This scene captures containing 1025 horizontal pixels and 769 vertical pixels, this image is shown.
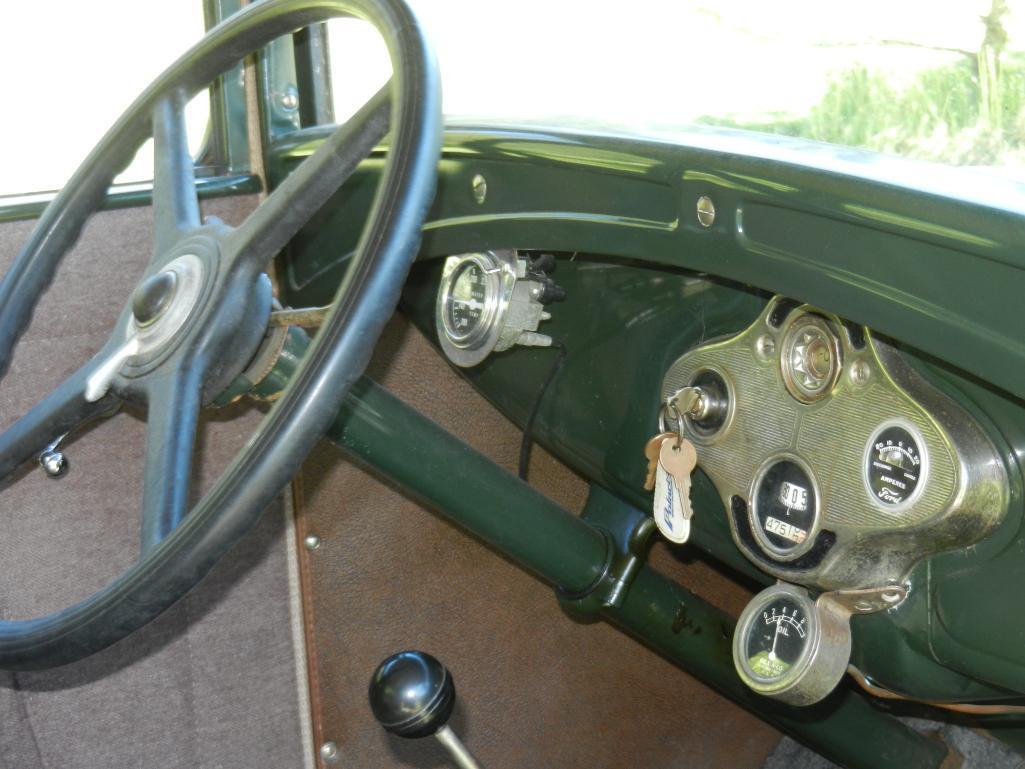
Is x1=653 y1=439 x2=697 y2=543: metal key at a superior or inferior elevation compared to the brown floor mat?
superior

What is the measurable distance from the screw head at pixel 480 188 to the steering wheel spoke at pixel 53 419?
0.44m

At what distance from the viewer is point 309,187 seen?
1065 millimetres

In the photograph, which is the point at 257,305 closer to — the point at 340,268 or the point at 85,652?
the point at 85,652

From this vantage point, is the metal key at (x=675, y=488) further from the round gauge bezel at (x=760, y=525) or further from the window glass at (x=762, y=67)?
the window glass at (x=762, y=67)

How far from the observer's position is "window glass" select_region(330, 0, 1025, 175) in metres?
1.11

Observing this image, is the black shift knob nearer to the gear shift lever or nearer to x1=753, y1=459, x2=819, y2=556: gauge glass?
the gear shift lever

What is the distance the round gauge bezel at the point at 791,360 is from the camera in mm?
1120

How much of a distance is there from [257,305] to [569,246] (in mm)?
326

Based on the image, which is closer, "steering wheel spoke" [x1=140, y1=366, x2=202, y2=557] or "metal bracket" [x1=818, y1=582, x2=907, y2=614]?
"steering wheel spoke" [x1=140, y1=366, x2=202, y2=557]

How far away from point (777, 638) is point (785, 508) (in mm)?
145

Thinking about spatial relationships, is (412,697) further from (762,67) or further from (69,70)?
(69,70)

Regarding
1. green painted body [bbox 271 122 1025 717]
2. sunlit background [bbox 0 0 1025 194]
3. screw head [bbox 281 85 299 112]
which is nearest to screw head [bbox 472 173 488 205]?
green painted body [bbox 271 122 1025 717]

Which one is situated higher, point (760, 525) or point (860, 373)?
point (860, 373)

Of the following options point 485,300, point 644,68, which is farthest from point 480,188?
point 644,68
